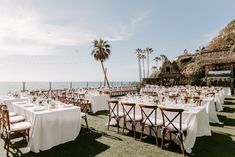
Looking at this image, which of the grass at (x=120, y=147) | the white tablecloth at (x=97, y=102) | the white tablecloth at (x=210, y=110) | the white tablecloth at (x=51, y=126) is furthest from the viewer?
the white tablecloth at (x=97, y=102)

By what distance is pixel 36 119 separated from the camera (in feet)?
13.7

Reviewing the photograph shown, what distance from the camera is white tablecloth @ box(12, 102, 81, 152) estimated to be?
4.17 m

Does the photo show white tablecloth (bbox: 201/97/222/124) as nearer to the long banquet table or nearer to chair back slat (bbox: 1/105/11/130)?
the long banquet table

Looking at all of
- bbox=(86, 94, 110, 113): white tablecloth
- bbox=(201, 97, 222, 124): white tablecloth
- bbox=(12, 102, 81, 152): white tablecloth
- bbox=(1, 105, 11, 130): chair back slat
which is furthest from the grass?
bbox=(86, 94, 110, 113): white tablecloth

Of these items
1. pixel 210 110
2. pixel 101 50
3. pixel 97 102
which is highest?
pixel 101 50

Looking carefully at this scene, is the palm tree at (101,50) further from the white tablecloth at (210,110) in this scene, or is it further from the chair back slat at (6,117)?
the chair back slat at (6,117)

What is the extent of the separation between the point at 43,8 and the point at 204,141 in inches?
366

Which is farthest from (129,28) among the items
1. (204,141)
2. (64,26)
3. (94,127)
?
(204,141)

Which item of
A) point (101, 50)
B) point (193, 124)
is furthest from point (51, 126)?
point (101, 50)

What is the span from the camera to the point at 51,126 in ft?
14.5

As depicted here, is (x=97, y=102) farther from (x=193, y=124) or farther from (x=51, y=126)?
(x=193, y=124)

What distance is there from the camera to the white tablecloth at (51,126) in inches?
164

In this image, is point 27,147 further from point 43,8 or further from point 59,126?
point 43,8

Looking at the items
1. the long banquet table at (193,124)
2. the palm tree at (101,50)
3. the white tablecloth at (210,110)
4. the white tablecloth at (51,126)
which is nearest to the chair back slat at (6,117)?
the white tablecloth at (51,126)
